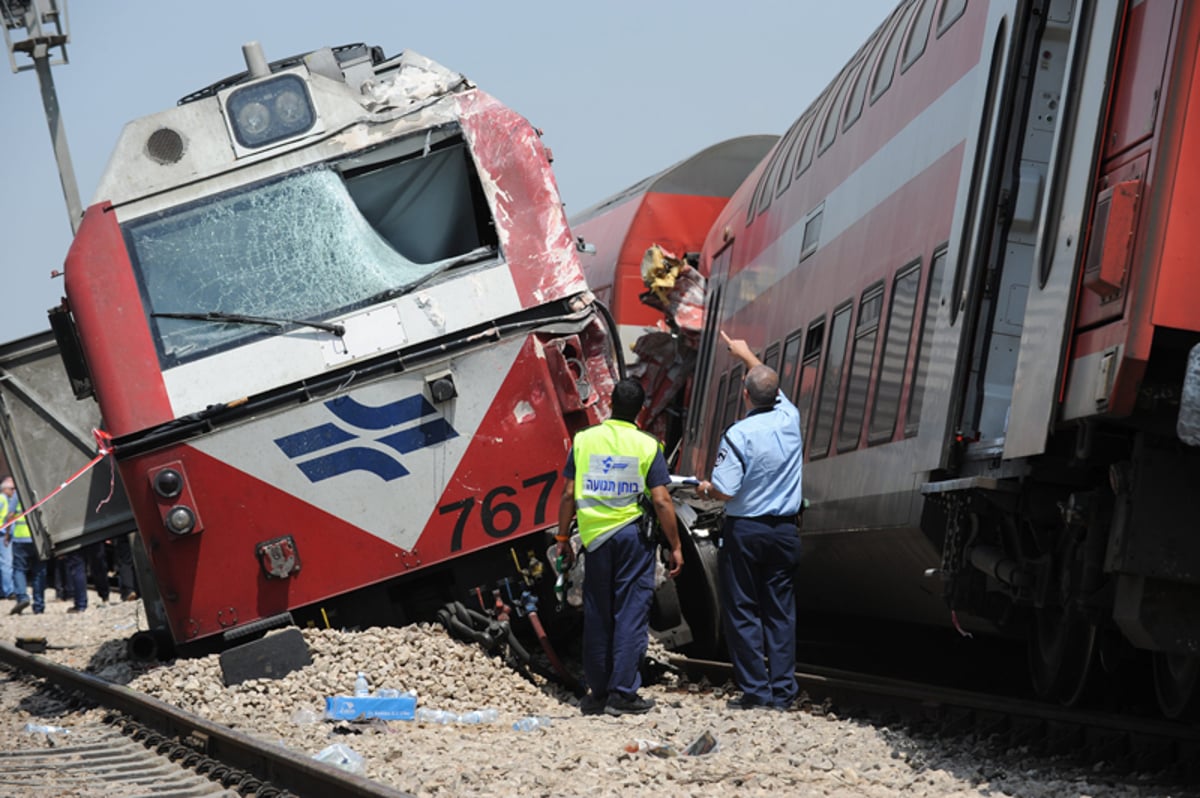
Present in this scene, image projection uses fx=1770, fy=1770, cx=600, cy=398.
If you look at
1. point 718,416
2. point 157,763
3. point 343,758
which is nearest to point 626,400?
point 343,758

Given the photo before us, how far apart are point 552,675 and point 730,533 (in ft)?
5.29

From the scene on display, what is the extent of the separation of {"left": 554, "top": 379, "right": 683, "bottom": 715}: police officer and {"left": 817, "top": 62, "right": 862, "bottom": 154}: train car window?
409 cm

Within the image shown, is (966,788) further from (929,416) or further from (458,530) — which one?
(458,530)

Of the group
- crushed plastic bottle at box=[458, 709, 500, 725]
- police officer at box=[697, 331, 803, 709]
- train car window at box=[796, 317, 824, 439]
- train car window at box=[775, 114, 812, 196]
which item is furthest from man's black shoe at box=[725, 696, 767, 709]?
train car window at box=[775, 114, 812, 196]

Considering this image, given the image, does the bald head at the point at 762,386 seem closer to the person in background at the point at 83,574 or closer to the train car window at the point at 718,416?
the train car window at the point at 718,416

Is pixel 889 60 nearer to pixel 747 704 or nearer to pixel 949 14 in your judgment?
pixel 949 14

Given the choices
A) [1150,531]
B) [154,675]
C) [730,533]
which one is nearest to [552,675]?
[730,533]

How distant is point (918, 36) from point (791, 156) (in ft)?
12.6

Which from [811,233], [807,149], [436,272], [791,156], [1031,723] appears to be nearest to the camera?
[1031,723]

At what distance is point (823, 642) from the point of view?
14266 millimetres

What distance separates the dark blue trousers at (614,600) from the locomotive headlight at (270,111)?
10.0 ft

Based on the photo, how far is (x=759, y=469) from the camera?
8.77m

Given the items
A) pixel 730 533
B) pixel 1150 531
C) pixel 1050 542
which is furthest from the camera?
pixel 730 533

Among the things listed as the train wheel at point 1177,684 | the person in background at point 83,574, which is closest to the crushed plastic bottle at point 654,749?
the train wheel at point 1177,684
